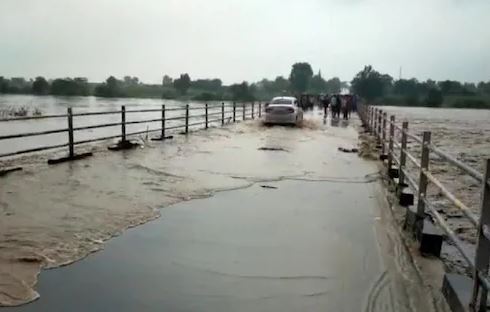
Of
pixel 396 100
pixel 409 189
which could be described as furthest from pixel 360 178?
pixel 396 100

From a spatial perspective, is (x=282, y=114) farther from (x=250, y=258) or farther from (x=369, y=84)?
(x=369, y=84)

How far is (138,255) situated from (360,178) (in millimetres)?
6198

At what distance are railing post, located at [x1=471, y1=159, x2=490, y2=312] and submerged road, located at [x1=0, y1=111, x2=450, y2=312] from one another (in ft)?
1.65

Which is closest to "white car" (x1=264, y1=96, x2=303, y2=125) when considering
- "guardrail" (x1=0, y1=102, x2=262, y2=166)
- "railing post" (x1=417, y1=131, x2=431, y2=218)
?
"guardrail" (x1=0, y1=102, x2=262, y2=166)

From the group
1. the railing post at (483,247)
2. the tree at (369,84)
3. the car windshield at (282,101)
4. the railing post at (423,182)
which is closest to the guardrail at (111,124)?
the car windshield at (282,101)

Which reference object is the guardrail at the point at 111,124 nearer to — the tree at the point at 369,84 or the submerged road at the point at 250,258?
the submerged road at the point at 250,258

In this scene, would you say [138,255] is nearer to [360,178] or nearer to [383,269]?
[383,269]

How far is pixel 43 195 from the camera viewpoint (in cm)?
755

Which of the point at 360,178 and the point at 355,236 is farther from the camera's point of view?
the point at 360,178

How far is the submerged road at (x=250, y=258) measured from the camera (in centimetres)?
395

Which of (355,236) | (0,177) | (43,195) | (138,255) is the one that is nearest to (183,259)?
(138,255)

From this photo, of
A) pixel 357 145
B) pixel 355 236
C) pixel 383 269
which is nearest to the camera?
pixel 383 269

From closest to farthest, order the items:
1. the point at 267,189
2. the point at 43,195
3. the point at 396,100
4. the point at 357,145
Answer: the point at 43,195
the point at 267,189
the point at 357,145
the point at 396,100

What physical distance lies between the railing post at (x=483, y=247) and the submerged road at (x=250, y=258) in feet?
1.65
